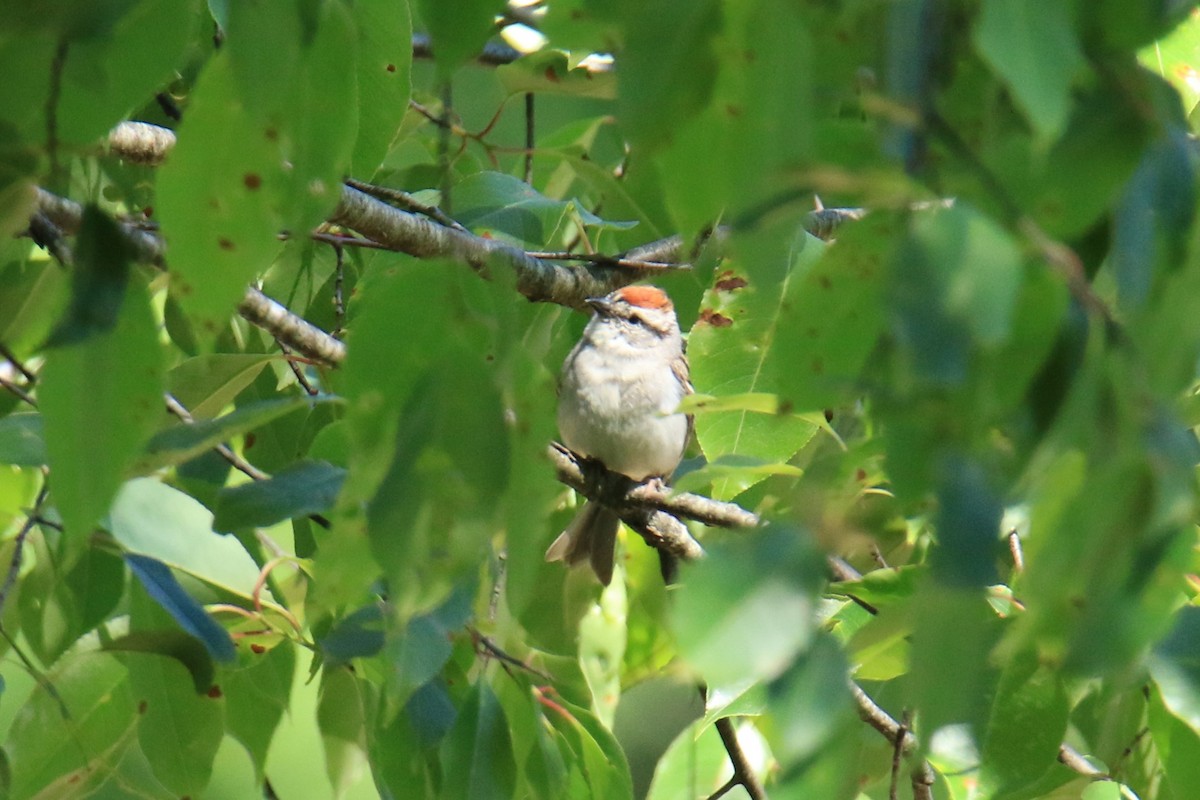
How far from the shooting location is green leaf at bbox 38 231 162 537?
82cm

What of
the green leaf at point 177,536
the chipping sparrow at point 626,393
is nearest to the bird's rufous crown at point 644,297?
the chipping sparrow at point 626,393

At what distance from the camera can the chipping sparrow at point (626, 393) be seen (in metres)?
4.09

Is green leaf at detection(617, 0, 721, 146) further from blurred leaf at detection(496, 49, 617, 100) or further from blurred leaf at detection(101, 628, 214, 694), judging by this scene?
blurred leaf at detection(496, 49, 617, 100)

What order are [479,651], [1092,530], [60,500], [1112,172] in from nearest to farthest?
[1092,530], [1112,172], [60,500], [479,651]

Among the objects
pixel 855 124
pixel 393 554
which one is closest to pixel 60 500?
pixel 393 554

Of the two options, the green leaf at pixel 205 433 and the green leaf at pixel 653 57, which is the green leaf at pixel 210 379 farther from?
the green leaf at pixel 653 57

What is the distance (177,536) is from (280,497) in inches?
9.6

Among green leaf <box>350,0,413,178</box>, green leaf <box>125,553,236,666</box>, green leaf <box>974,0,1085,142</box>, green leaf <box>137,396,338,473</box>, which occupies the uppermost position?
green leaf <box>974,0,1085,142</box>

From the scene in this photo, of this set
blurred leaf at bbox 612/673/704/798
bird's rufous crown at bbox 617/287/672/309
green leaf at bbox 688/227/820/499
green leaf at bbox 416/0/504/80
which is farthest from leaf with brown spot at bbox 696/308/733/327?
blurred leaf at bbox 612/673/704/798

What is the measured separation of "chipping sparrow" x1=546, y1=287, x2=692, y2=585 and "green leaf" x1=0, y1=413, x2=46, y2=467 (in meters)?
2.30

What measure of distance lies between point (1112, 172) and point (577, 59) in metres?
1.59

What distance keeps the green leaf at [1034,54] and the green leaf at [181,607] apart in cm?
114

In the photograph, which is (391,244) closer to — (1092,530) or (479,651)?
(479,651)

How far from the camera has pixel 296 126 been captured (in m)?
0.86
